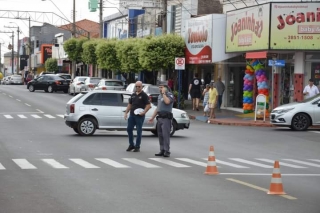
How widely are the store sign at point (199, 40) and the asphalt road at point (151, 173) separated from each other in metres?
15.0

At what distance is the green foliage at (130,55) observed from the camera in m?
51.9

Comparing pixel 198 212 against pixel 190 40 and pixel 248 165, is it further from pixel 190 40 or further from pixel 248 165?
pixel 190 40

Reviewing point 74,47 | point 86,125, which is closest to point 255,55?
point 86,125

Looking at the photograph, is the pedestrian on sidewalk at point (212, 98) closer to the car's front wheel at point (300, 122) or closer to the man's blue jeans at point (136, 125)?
the car's front wheel at point (300, 122)

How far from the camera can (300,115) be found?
1162 inches

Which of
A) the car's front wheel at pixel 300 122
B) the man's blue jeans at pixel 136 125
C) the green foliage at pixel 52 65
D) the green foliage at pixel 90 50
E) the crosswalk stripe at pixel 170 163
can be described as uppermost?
the green foliage at pixel 90 50

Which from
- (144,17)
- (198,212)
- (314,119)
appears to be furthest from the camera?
(144,17)

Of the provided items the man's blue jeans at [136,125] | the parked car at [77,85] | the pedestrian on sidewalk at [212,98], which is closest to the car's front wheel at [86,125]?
the man's blue jeans at [136,125]

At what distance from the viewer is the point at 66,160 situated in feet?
58.9

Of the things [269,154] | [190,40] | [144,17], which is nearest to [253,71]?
[190,40]

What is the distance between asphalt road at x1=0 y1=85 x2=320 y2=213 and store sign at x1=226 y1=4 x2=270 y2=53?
8.91 m

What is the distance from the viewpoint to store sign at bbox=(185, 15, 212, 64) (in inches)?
1678

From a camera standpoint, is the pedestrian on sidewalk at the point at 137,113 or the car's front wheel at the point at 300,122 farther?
the car's front wheel at the point at 300,122

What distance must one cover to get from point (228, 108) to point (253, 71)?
5066mm
